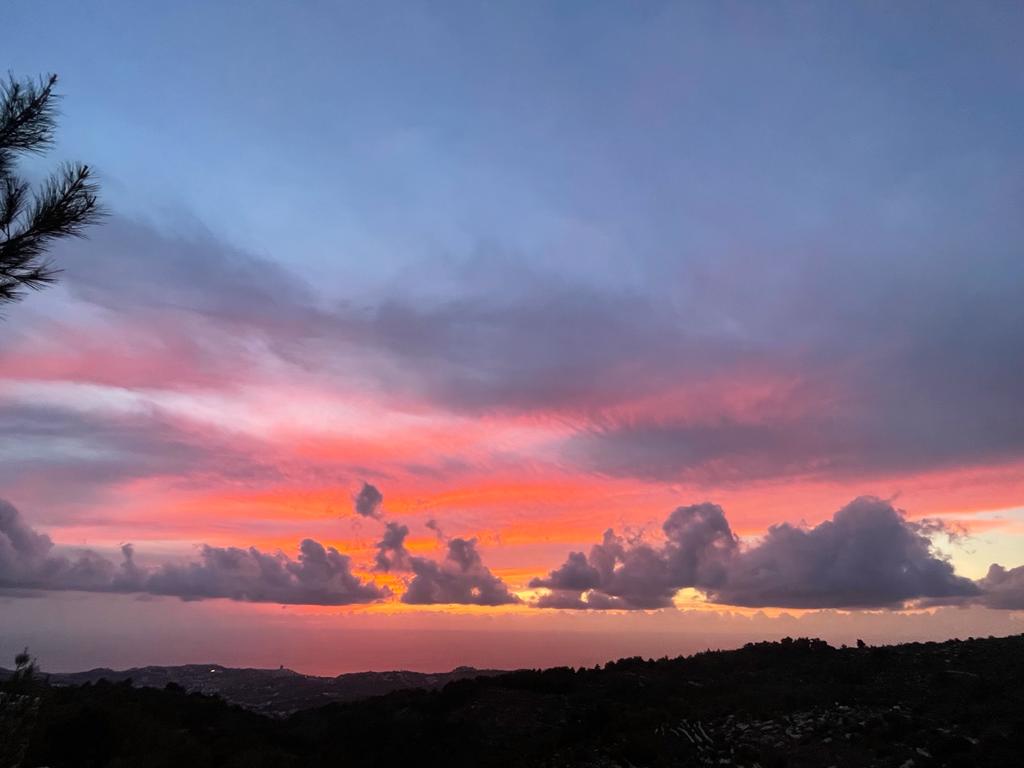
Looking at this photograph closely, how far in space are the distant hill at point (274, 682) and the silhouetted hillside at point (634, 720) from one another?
18.2 meters

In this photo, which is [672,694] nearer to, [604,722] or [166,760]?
[604,722]

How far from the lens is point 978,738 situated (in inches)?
896

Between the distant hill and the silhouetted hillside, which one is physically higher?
the silhouetted hillside

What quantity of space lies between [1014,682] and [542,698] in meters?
21.8

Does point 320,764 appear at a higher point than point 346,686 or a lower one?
higher

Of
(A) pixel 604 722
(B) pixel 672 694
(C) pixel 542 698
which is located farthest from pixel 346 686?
(A) pixel 604 722

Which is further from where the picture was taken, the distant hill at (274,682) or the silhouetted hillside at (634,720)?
the distant hill at (274,682)

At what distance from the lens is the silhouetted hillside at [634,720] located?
23.7 meters

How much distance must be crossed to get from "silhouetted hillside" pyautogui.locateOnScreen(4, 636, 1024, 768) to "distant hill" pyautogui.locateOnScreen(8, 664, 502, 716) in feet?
59.7

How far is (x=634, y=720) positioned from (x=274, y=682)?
62.7 m

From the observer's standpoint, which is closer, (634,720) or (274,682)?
(634,720)

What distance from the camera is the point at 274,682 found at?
78312 millimetres

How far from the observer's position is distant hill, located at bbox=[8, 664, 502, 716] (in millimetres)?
61141

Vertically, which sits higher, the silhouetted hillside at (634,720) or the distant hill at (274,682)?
the silhouetted hillside at (634,720)
